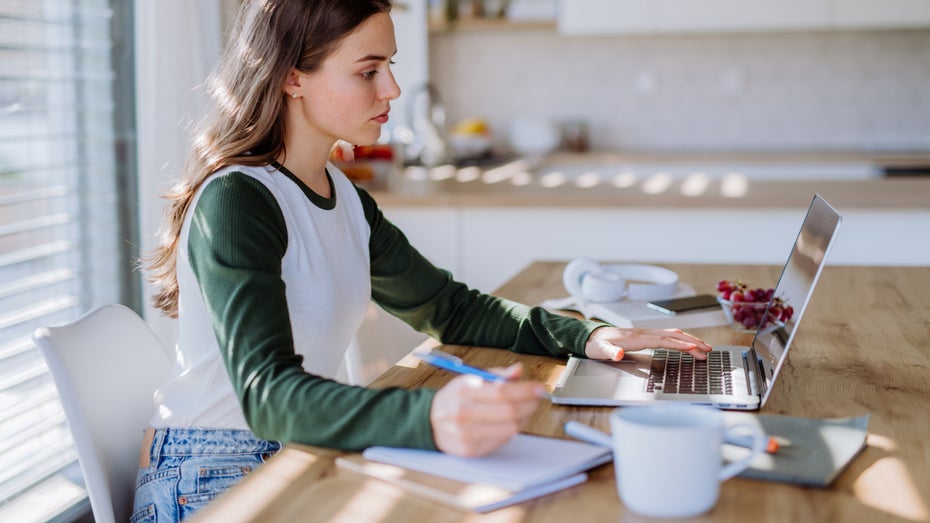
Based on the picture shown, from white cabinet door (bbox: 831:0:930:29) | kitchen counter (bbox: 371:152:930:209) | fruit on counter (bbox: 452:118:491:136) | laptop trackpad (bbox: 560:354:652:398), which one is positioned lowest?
laptop trackpad (bbox: 560:354:652:398)

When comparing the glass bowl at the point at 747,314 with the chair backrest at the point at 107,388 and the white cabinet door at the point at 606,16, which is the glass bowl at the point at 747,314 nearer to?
the chair backrest at the point at 107,388

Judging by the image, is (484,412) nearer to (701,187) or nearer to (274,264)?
(274,264)

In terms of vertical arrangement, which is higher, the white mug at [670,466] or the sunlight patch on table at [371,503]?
the white mug at [670,466]

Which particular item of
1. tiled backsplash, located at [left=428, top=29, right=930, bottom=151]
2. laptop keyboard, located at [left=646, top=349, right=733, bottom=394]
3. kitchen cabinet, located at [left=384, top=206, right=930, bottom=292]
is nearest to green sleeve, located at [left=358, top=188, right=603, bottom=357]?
laptop keyboard, located at [left=646, top=349, right=733, bottom=394]

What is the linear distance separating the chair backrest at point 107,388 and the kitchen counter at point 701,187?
162 centimetres

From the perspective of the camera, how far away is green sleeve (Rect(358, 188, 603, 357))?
150 cm

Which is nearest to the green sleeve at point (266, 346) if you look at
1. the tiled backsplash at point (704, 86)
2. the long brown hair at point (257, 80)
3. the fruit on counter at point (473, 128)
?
the long brown hair at point (257, 80)

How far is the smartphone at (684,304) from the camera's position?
1.74 metres

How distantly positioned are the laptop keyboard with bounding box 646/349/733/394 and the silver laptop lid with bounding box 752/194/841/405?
52 mm

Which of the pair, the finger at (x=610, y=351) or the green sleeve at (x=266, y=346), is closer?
the green sleeve at (x=266, y=346)

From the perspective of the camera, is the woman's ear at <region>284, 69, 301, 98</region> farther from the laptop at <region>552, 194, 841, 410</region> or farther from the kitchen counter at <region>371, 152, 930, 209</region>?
the kitchen counter at <region>371, 152, 930, 209</region>

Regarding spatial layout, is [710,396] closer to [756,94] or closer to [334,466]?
[334,466]

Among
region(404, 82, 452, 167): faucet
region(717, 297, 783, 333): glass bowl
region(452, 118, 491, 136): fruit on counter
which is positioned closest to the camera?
region(717, 297, 783, 333): glass bowl

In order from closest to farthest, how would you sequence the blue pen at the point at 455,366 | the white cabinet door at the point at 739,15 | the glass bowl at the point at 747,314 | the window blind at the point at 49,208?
the blue pen at the point at 455,366, the glass bowl at the point at 747,314, the window blind at the point at 49,208, the white cabinet door at the point at 739,15
